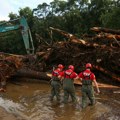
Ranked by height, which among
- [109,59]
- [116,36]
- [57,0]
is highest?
[57,0]

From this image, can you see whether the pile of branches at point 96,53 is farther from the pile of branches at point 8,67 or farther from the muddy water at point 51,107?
the pile of branches at point 8,67

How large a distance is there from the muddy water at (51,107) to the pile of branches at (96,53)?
6.16 ft

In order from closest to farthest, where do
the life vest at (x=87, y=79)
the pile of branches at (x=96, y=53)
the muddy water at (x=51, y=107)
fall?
1. the muddy water at (x=51, y=107)
2. the life vest at (x=87, y=79)
3. the pile of branches at (x=96, y=53)

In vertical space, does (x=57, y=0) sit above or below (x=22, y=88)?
above

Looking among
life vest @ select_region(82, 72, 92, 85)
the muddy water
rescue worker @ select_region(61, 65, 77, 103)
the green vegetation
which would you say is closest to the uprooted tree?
the muddy water

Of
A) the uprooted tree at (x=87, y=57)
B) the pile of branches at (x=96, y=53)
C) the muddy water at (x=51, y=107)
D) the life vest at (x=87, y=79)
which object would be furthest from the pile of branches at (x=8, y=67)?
the life vest at (x=87, y=79)

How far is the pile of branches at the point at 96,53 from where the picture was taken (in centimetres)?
1719

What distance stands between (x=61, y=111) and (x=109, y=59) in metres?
6.04

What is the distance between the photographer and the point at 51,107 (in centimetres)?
1281

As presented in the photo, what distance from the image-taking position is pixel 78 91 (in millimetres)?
15992

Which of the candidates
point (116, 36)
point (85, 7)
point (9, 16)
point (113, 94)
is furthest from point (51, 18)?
point (113, 94)

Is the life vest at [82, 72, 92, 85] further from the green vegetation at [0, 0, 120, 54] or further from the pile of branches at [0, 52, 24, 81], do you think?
the green vegetation at [0, 0, 120, 54]

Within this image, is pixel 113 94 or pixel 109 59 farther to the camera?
pixel 109 59

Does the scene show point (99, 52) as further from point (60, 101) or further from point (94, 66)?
point (60, 101)
